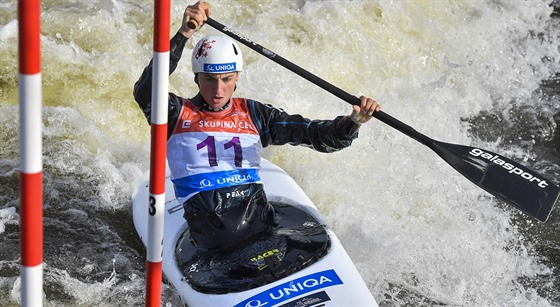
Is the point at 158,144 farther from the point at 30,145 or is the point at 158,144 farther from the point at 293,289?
the point at 293,289

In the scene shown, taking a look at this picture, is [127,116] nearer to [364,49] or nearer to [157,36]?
[364,49]

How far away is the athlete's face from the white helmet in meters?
0.04

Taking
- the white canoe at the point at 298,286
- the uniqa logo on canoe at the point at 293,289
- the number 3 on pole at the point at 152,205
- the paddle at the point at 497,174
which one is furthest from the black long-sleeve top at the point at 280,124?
the number 3 on pole at the point at 152,205

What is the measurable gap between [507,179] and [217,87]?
A: 1571 millimetres

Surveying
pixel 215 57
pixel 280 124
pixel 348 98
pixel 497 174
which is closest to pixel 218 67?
pixel 215 57

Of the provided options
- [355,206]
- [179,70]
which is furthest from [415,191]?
[179,70]

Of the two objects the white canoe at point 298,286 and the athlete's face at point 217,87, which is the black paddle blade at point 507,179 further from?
the athlete's face at point 217,87

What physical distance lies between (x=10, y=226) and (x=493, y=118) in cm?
431

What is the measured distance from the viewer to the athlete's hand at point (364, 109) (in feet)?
13.4

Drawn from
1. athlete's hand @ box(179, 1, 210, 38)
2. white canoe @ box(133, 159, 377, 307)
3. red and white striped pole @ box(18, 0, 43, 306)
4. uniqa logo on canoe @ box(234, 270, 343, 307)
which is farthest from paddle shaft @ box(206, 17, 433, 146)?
red and white striped pole @ box(18, 0, 43, 306)

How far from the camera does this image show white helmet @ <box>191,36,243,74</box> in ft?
13.4

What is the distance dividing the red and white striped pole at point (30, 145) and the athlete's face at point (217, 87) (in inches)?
65.8

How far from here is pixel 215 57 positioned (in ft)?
13.4

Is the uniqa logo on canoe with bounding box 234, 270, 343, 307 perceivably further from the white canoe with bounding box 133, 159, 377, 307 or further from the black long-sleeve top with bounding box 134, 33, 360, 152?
the black long-sleeve top with bounding box 134, 33, 360, 152
